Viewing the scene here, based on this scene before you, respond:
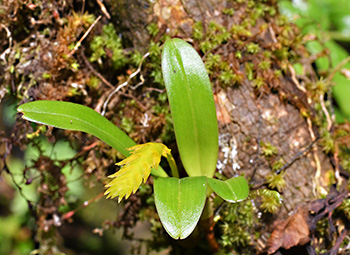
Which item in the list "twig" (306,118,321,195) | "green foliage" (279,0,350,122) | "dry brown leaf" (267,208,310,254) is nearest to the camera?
"dry brown leaf" (267,208,310,254)

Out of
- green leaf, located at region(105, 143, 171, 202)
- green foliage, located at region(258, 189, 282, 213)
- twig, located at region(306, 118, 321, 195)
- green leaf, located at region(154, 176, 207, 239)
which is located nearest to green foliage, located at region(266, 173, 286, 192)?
green foliage, located at region(258, 189, 282, 213)

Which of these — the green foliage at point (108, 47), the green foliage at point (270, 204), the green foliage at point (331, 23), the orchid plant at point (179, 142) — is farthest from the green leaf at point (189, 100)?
the green foliage at point (331, 23)

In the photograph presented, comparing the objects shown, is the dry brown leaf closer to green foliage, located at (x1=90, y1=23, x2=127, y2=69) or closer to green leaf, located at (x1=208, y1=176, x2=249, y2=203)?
green leaf, located at (x1=208, y1=176, x2=249, y2=203)

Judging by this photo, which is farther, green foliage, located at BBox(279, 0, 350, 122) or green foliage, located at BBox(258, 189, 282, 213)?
green foliage, located at BBox(279, 0, 350, 122)

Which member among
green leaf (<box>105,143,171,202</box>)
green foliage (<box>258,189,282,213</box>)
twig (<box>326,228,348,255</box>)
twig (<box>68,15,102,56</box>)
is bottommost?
twig (<box>326,228,348,255</box>)

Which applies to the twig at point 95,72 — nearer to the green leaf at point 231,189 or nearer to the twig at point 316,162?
the green leaf at point 231,189

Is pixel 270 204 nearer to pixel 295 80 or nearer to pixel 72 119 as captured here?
pixel 295 80
